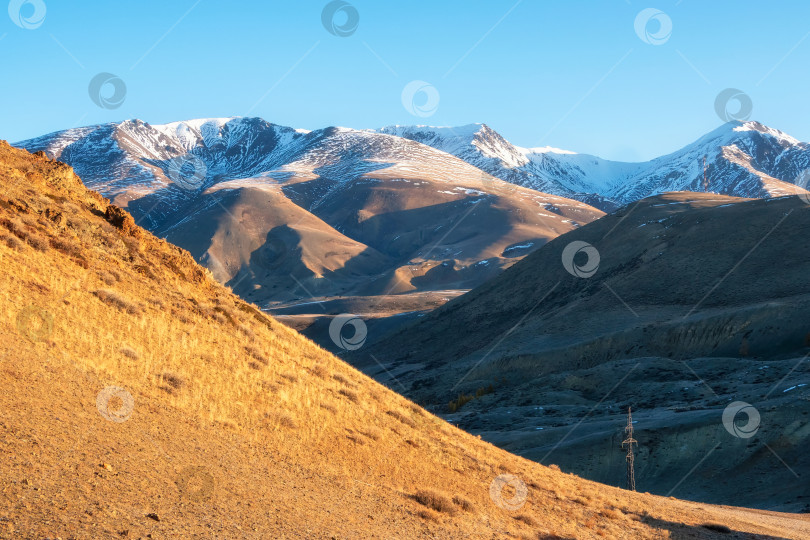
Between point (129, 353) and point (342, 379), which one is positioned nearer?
point (129, 353)

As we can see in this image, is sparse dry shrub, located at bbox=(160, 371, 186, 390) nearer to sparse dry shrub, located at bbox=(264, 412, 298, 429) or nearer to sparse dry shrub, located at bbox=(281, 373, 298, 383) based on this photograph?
sparse dry shrub, located at bbox=(264, 412, 298, 429)

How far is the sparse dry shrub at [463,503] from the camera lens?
12680mm

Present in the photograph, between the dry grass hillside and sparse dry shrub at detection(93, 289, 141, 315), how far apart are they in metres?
0.03

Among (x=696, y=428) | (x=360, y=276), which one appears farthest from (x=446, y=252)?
(x=696, y=428)

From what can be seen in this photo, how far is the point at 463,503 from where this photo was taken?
504 inches

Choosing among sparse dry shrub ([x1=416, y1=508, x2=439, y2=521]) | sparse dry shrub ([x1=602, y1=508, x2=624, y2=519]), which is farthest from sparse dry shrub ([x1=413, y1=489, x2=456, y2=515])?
sparse dry shrub ([x1=602, y1=508, x2=624, y2=519])

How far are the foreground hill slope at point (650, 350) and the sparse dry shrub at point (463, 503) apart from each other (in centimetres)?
1946

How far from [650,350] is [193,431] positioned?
53504 millimetres

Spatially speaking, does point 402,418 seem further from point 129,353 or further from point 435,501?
point 129,353

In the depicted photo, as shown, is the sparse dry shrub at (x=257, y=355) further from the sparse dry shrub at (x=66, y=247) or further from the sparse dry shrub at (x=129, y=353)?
the sparse dry shrub at (x=66, y=247)

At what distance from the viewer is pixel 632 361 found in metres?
54.2

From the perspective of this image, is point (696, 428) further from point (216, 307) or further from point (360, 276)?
point (360, 276)

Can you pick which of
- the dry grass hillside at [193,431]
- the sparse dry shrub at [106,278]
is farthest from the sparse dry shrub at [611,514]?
the sparse dry shrub at [106,278]

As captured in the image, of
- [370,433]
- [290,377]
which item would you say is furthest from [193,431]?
[290,377]
